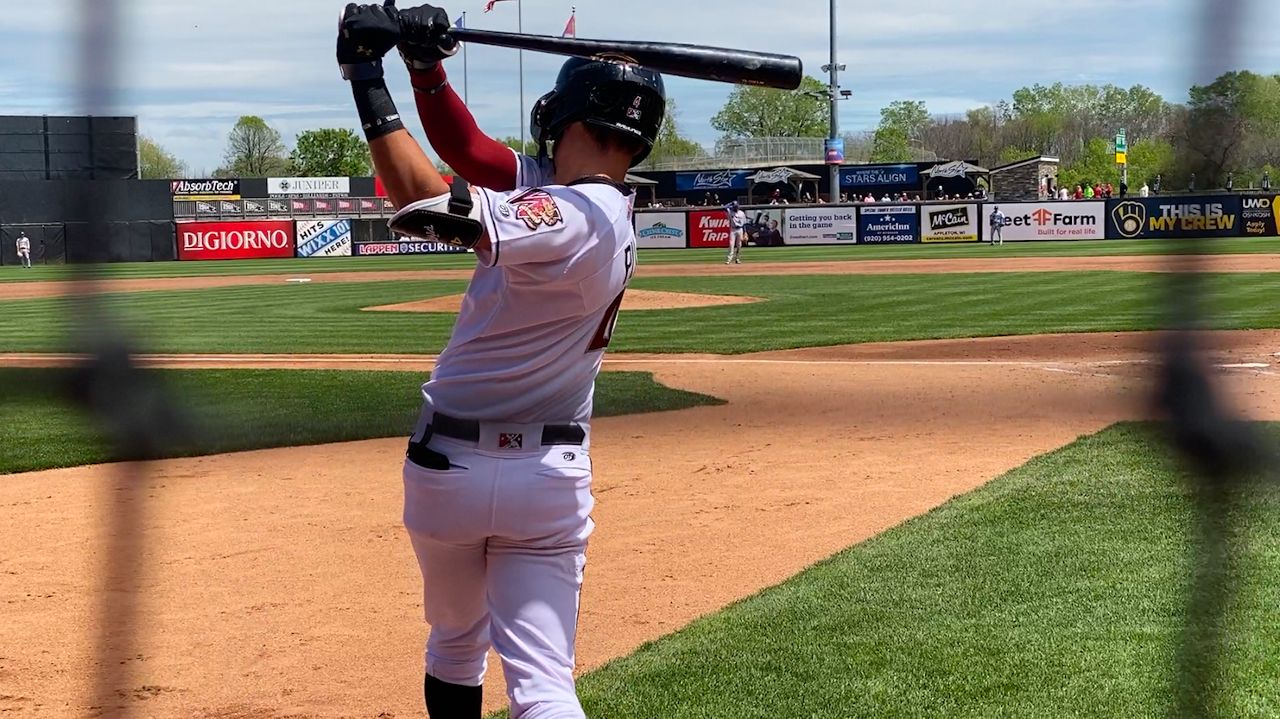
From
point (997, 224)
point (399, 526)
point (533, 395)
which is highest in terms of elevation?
point (997, 224)

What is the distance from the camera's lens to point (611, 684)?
150 inches

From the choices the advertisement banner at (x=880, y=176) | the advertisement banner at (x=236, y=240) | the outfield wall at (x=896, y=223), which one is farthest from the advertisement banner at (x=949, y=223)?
the advertisement banner at (x=236, y=240)

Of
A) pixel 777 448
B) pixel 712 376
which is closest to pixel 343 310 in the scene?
pixel 712 376

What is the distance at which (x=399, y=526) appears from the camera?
19.7 ft

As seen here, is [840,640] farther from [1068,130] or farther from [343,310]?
[343,310]

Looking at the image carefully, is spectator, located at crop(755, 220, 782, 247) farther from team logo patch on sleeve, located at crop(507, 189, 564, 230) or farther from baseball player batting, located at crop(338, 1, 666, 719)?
team logo patch on sleeve, located at crop(507, 189, 564, 230)

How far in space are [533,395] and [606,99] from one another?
55 centimetres

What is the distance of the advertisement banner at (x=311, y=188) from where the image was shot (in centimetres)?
3619

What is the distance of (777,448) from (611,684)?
4.02m

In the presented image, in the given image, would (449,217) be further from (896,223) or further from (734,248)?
(896,223)

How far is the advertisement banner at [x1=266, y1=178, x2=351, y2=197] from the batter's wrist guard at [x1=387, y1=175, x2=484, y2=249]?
3388cm

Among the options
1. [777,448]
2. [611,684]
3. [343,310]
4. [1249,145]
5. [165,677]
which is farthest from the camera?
[343,310]

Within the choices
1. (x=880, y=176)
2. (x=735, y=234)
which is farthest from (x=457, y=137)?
(x=880, y=176)

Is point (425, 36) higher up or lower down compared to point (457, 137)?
higher up
